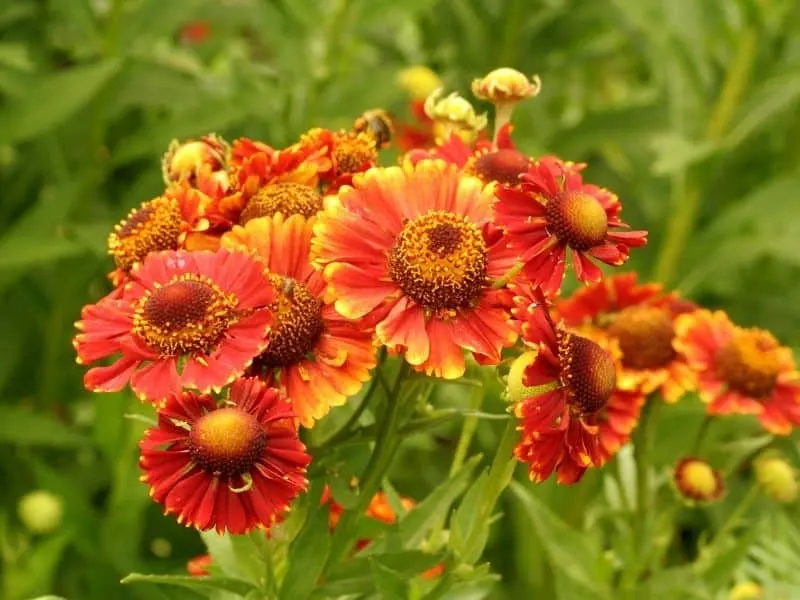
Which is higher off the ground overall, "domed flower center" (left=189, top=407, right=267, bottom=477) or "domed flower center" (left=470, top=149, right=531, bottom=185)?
"domed flower center" (left=470, top=149, right=531, bottom=185)

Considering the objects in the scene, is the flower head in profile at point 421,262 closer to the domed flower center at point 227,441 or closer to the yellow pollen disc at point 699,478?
the domed flower center at point 227,441

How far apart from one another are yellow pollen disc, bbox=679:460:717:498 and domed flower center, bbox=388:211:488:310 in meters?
0.44

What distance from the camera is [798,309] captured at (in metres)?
1.94

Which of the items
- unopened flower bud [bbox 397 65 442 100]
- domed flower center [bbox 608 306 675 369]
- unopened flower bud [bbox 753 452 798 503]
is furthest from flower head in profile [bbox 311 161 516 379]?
unopened flower bud [bbox 397 65 442 100]

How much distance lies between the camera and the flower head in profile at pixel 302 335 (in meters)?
0.70

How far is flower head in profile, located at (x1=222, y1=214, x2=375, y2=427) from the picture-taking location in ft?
2.30

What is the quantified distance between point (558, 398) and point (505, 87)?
0.29 meters

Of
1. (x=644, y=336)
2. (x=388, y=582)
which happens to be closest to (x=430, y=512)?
(x=388, y=582)

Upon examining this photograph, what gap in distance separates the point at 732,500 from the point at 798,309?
39 cm

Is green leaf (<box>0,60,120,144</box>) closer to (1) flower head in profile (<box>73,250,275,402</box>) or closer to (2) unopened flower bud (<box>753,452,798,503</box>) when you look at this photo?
(1) flower head in profile (<box>73,250,275,402</box>)

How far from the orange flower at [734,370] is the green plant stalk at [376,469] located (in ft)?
1.40

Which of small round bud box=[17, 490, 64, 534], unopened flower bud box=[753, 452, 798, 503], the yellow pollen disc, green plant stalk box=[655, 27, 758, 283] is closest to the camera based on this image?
Result: the yellow pollen disc

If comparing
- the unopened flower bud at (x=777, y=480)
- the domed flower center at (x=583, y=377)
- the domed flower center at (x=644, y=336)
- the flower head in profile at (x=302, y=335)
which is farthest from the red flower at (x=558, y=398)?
the unopened flower bud at (x=777, y=480)

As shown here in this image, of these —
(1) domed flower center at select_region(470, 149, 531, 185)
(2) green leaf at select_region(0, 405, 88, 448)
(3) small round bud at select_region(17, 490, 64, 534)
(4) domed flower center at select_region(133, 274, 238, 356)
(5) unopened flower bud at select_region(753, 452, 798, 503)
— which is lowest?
(3) small round bud at select_region(17, 490, 64, 534)
